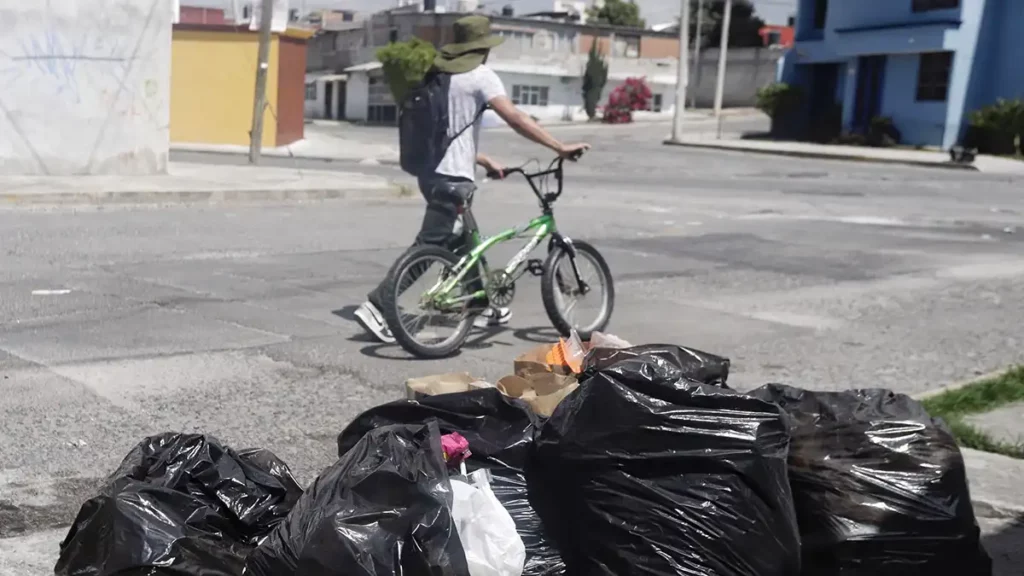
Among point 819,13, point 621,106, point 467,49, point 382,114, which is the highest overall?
point 819,13

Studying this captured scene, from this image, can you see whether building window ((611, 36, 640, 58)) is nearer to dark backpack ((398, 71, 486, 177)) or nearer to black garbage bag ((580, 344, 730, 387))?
dark backpack ((398, 71, 486, 177))

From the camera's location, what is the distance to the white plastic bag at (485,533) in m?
3.18

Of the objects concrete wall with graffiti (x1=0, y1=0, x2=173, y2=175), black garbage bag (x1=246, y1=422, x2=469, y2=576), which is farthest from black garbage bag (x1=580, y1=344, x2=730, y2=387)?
concrete wall with graffiti (x1=0, y1=0, x2=173, y2=175)

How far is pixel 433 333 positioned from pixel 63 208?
8472 millimetres

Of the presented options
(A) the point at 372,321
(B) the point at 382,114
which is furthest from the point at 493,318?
(B) the point at 382,114

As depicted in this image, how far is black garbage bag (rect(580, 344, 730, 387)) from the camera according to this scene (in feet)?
12.5

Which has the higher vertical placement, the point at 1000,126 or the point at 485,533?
the point at 1000,126

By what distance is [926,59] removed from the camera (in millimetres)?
39656

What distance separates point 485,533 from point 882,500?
127 cm

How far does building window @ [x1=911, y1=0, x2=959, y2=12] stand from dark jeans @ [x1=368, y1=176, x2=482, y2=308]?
35.9m

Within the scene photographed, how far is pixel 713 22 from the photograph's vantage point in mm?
75250

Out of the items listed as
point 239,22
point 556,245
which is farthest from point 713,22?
point 556,245

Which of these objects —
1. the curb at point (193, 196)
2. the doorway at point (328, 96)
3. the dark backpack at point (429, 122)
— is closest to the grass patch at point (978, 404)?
the dark backpack at point (429, 122)

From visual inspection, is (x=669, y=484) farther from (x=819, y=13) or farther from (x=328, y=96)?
(x=328, y=96)
